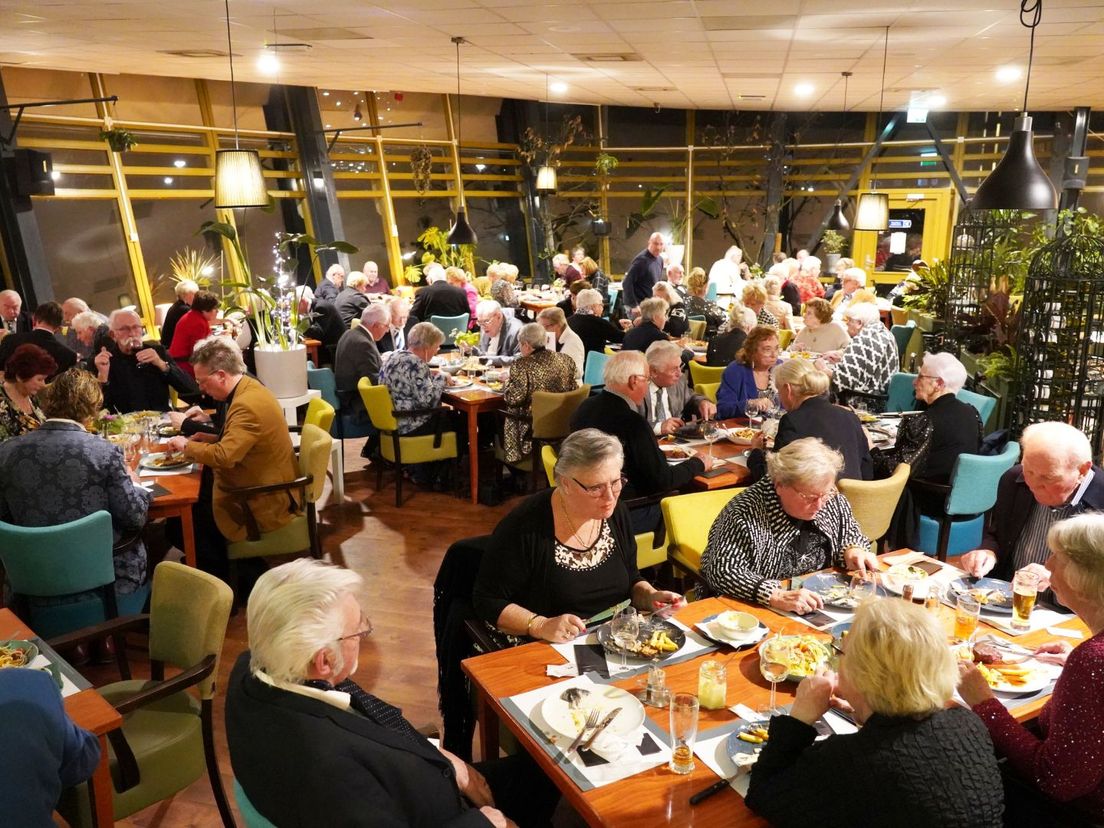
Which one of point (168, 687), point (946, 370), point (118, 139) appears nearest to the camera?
point (168, 687)

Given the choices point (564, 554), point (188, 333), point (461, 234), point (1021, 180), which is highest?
point (1021, 180)

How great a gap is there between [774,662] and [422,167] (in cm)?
1104

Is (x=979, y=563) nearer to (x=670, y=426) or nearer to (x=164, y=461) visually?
(x=670, y=426)

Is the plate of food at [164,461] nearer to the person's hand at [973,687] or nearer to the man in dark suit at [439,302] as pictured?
Answer: the person's hand at [973,687]

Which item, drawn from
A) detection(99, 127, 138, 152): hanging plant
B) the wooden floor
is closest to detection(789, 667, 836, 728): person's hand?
the wooden floor

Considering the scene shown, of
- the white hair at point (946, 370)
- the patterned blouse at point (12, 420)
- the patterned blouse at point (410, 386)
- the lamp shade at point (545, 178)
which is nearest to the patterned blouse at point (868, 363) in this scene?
the white hair at point (946, 370)

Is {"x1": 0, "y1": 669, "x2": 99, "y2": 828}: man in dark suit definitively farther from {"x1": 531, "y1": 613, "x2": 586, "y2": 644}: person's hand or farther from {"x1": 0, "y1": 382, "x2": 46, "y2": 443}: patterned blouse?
{"x1": 0, "y1": 382, "x2": 46, "y2": 443}: patterned blouse

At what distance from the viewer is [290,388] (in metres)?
6.79

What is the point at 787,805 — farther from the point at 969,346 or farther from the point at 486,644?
the point at 969,346

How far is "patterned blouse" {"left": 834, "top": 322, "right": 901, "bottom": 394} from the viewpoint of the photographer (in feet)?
20.4

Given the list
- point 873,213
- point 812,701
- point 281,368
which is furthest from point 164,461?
point 873,213

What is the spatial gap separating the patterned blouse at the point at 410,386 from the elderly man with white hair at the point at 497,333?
4.92ft

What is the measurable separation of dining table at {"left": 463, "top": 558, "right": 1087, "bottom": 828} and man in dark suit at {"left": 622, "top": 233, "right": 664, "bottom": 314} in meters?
7.24

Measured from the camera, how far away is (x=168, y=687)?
2670mm
